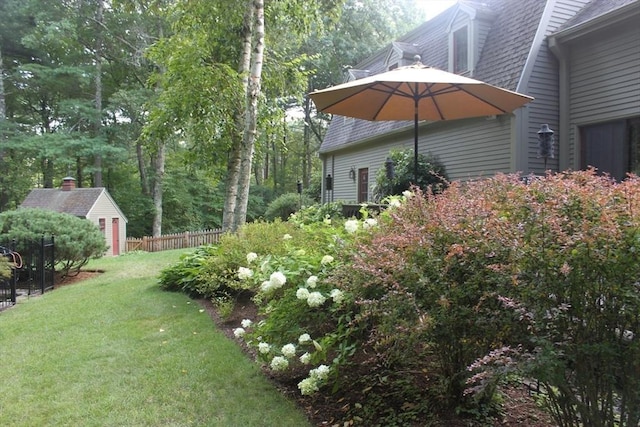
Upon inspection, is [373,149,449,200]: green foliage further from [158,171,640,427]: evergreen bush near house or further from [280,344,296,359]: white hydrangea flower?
[280,344,296,359]: white hydrangea flower

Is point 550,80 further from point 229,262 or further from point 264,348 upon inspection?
point 264,348

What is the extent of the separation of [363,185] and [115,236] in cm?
1224

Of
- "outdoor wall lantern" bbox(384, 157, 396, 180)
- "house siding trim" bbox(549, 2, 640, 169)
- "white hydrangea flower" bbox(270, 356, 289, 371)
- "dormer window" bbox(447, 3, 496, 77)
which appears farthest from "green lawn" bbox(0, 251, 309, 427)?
"dormer window" bbox(447, 3, 496, 77)

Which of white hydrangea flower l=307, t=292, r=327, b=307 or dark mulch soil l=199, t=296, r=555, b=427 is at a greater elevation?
white hydrangea flower l=307, t=292, r=327, b=307

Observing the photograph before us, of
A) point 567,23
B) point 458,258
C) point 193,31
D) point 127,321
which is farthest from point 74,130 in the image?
point 458,258

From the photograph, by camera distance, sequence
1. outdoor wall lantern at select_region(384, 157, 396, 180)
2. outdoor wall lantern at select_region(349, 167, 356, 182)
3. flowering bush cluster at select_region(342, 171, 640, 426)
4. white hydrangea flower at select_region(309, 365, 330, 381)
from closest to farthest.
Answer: flowering bush cluster at select_region(342, 171, 640, 426), white hydrangea flower at select_region(309, 365, 330, 381), outdoor wall lantern at select_region(384, 157, 396, 180), outdoor wall lantern at select_region(349, 167, 356, 182)

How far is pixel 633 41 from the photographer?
7.00 metres

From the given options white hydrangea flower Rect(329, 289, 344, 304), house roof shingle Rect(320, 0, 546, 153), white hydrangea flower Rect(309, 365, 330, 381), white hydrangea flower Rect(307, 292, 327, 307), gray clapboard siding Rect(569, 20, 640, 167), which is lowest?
white hydrangea flower Rect(309, 365, 330, 381)

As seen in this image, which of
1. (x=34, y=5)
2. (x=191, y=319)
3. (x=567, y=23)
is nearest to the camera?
(x=191, y=319)

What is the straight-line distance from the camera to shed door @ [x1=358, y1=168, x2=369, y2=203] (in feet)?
47.1

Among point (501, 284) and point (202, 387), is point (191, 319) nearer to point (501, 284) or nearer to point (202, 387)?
point (202, 387)

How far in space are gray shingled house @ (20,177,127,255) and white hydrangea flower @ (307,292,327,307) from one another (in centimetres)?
1744

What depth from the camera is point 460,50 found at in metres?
10.1

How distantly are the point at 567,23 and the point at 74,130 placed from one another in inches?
832
